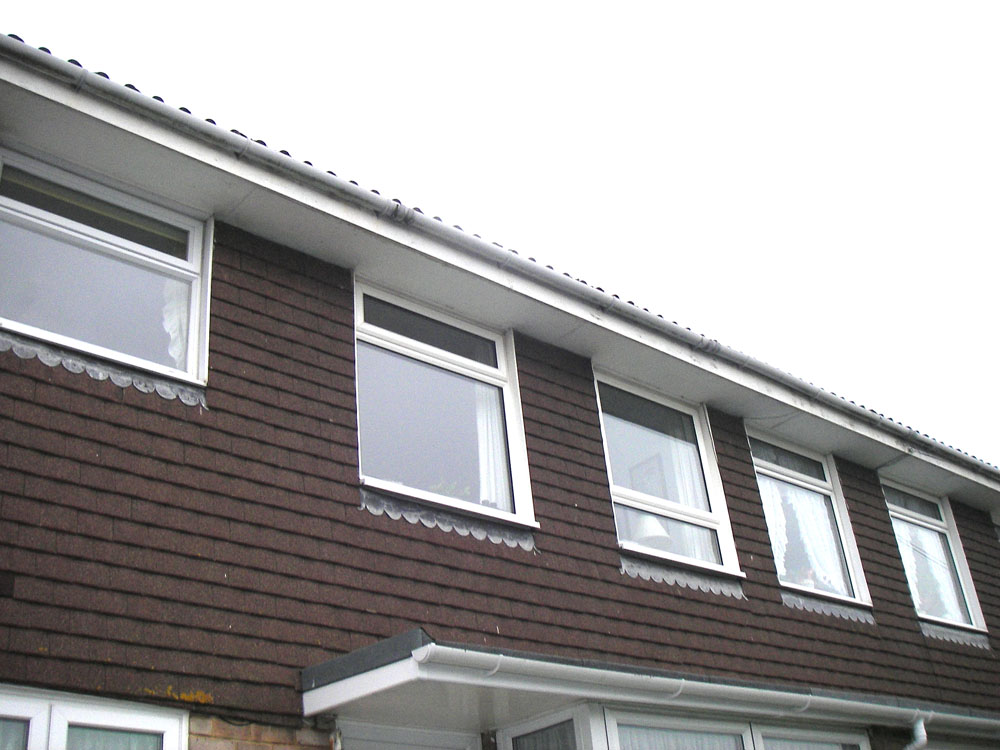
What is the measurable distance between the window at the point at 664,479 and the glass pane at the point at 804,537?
740 mm

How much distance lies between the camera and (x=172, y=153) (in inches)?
246

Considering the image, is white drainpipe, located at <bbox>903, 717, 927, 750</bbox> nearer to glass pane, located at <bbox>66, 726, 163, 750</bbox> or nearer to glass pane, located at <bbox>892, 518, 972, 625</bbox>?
glass pane, located at <bbox>892, 518, 972, 625</bbox>

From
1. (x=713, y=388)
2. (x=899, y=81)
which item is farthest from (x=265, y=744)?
(x=899, y=81)

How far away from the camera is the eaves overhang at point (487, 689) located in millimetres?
5254

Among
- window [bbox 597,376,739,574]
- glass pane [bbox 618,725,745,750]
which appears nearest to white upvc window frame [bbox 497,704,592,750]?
glass pane [bbox 618,725,745,750]

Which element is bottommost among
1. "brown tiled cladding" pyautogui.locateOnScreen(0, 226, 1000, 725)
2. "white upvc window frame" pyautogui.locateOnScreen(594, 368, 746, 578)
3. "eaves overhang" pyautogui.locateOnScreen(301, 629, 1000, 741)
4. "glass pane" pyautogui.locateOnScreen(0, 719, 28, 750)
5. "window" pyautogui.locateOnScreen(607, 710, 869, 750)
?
"glass pane" pyautogui.locateOnScreen(0, 719, 28, 750)

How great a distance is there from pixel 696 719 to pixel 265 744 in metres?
2.67

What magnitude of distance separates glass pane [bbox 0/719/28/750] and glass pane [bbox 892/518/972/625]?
829 centimetres

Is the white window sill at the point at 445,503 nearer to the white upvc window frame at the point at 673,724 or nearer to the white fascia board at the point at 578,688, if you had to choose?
the white fascia board at the point at 578,688

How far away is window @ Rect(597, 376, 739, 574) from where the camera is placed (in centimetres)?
847

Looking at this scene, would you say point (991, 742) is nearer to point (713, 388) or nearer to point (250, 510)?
point (713, 388)

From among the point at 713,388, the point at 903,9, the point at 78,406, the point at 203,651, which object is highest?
the point at 903,9

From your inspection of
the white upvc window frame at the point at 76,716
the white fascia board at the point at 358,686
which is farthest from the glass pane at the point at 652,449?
the white upvc window frame at the point at 76,716

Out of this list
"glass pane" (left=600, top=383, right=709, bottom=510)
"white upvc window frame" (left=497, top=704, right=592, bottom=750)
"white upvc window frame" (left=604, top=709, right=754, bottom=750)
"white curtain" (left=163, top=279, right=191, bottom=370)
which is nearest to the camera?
"white upvc window frame" (left=497, top=704, right=592, bottom=750)
